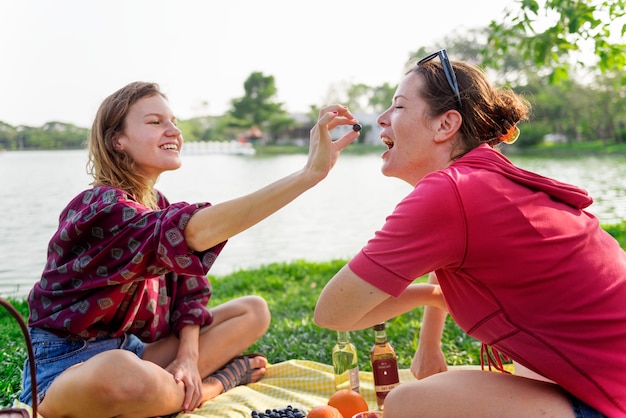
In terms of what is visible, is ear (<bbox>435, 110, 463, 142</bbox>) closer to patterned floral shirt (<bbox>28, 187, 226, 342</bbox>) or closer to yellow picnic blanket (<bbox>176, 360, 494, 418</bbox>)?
patterned floral shirt (<bbox>28, 187, 226, 342</bbox>)

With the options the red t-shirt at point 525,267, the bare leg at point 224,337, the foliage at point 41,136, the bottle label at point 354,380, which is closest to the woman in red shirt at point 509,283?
the red t-shirt at point 525,267

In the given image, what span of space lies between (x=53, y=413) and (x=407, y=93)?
1.79 m

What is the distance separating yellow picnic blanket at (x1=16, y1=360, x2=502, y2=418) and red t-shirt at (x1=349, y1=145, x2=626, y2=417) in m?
1.21

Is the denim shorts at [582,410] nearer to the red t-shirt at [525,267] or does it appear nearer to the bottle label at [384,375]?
the red t-shirt at [525,267]

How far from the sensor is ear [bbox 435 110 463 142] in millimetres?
2004

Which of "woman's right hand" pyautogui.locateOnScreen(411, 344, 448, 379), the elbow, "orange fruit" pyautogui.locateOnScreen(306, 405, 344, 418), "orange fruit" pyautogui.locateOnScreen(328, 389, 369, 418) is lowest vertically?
"orange fruit" pyautogui.locateOnScreen(328, 389, 369, 418)

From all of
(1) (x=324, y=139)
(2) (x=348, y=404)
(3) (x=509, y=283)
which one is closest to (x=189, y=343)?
(2) (x=348, y=404)

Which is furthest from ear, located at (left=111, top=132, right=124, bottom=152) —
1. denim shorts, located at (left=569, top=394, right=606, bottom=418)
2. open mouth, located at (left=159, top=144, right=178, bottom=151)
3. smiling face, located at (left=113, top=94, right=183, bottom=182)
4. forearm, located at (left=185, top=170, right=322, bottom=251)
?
denim shorts, located at (left=569, top=394, right=606, bottom=418)

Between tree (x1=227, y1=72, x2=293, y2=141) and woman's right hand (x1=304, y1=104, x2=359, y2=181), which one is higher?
tree (x1=227, y1=72, x2=293, y2=141)

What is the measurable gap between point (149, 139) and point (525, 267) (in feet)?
5.65

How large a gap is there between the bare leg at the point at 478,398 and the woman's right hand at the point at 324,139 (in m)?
0.83

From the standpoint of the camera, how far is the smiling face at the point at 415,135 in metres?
2.04

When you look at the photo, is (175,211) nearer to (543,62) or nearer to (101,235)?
(101,235)

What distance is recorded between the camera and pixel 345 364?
293 centimetres
